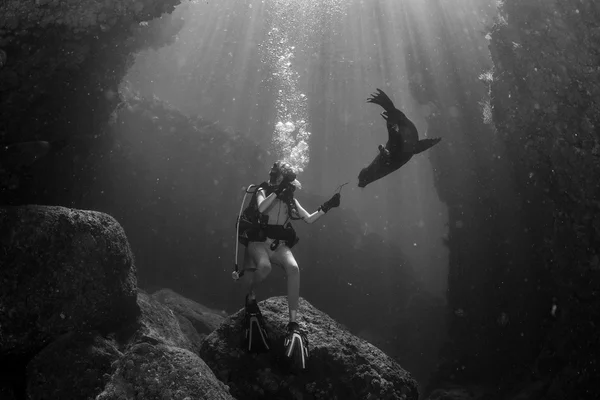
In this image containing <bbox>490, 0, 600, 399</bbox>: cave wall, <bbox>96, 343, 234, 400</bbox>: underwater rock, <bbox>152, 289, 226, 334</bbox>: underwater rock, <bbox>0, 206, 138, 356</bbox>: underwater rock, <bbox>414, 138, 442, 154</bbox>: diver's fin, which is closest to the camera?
<bbox>96, 343, 234, 400</bbox>: underwater rock

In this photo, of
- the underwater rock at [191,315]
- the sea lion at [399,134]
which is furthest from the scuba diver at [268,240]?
the underwater rock at [191,315]

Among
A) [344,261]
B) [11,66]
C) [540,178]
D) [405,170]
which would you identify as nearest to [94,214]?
[11,66]

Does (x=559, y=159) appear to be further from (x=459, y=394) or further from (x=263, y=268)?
(x=459, y=394)

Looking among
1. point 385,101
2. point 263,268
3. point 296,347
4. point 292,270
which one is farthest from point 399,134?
point 296,347

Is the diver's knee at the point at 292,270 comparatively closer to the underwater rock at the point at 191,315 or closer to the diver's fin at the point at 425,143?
the diver's fin at the point at 425,143

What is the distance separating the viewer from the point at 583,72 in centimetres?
636

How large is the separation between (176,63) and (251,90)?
342 inches

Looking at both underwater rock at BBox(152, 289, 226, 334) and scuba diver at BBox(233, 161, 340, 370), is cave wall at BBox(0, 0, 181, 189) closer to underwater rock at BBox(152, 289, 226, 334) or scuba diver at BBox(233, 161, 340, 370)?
scuba diver at BBox(233, 161, 340, 370)

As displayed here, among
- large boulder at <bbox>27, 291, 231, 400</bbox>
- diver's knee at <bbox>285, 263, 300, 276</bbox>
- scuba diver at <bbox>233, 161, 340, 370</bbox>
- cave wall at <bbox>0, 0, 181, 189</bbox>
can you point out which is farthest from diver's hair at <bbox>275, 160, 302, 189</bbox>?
cave wall at <bbox>0, 0, 181, 189</bbox>

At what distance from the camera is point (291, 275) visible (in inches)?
192

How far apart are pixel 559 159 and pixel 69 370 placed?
9.11 m

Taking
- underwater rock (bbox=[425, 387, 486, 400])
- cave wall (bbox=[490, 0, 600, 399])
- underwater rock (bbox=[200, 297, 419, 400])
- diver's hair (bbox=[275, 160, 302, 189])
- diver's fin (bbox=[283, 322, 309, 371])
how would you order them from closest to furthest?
1. diver's fin (bbox=[283, 322, 309, 371])
2. underwater rock (bbox=[200, 297, 419, 400])
3. diver's hair (bbox=[275, 160, 302, 189])
4. cave wall (bbox=[490, 0, 600, 399])
5. underwater rock (bbox=[425, 387, 486, 400])

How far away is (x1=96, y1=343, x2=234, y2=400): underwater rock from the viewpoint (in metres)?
3.05

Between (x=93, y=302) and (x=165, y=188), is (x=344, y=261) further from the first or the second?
(x=93, y=302)
